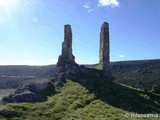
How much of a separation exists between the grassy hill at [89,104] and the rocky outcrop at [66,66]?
6.20 feet

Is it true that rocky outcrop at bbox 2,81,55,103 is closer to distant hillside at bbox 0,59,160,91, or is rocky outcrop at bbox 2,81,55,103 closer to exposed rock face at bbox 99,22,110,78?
exposed rock face at bbox 99,22,110,78

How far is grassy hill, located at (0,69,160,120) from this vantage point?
140 ft

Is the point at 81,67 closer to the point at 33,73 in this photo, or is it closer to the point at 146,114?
the point at 146,114

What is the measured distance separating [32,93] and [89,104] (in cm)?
953

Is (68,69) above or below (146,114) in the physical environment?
above

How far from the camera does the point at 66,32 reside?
73125 mm

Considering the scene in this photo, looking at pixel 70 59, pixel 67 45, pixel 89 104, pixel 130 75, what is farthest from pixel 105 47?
pixel 130 75

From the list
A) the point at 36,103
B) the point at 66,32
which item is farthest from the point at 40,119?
the point at 66,32

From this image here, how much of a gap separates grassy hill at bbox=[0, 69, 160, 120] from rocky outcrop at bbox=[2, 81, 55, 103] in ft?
5.17

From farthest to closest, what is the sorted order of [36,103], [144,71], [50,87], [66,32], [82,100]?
[144,71] < [66,32] < [50,87] < [82,100] < [36,103]

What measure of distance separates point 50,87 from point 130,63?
13182cm

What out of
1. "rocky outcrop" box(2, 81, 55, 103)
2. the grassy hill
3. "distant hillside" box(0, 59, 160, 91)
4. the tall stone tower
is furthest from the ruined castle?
"distant hillside" box(0, 59, 160, 91)

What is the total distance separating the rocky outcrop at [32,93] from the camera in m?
48.9

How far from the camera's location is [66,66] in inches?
2724
